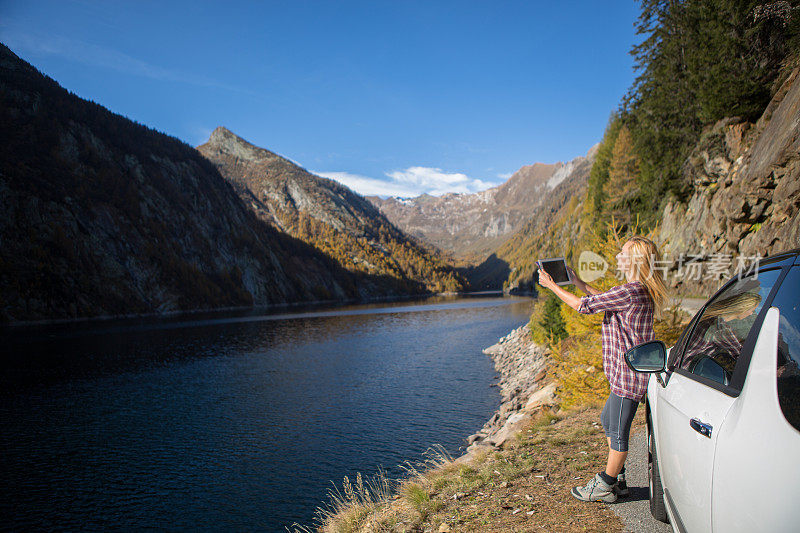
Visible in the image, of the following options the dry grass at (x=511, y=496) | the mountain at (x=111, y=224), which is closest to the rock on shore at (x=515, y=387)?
the dry grass at (x=511, y=496)

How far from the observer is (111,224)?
9119cm

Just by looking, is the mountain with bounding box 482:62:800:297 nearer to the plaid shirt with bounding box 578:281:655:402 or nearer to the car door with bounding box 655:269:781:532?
the plaid shirt with bounding box 578:281:655:402

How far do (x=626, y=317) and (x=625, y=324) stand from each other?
0.07 m

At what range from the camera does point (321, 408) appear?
22.1 meters

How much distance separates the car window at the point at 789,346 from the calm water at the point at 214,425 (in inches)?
495

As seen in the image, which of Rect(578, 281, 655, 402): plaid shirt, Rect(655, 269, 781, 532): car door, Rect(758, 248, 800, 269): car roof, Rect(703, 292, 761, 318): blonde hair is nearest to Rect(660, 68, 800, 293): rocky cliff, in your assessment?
Rect(578, 281, 655, 402): plaid shirt

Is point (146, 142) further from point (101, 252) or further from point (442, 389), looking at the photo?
point (442, 389)

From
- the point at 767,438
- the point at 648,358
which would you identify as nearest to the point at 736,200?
the point at 648,358

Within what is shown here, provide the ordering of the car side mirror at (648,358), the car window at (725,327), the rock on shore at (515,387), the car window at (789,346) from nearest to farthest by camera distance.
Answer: the car window at (789,346)
the car window at (725,327)
the car side mirror at (648,358)
the rock on shore at (515,387)

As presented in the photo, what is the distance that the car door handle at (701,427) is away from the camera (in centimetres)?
243

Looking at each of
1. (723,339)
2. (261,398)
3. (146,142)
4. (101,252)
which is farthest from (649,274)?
(146,142)

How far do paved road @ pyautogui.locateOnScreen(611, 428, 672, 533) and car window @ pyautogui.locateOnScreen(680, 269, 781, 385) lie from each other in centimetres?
197

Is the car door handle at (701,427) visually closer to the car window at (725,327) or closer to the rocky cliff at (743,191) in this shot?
the car window at (725,327)

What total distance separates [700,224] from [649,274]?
2107 centimetres
